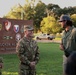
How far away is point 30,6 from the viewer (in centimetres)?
6384

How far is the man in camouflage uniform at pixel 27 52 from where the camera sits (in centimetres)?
536

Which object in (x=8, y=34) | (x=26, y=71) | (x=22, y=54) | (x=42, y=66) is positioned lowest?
(x=42, y=66)

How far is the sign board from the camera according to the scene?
69.3ft

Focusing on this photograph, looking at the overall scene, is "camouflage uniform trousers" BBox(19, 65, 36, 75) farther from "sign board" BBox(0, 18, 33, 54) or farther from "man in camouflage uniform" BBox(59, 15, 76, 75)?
"sign board" BBox(0, 18, 33, 54)

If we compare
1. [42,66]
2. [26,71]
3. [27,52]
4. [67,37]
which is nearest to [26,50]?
[27,52]

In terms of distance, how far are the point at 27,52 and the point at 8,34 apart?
1635cm

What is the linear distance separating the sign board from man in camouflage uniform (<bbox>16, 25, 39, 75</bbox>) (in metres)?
15.3

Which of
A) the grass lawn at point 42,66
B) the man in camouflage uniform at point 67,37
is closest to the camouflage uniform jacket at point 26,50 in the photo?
the man in camouflage uniform at point 67,37

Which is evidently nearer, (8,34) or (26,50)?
(26,50)

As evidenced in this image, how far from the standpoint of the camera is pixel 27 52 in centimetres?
539

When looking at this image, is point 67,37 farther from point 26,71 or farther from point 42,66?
point 42,66

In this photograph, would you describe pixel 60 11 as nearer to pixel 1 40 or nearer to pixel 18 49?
pixel 1 40

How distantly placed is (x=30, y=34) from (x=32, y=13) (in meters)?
63.0

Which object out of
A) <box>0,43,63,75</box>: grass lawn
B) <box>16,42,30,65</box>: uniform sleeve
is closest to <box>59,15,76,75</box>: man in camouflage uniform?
<box>16,42,30,65</box>: uniform sleeve
